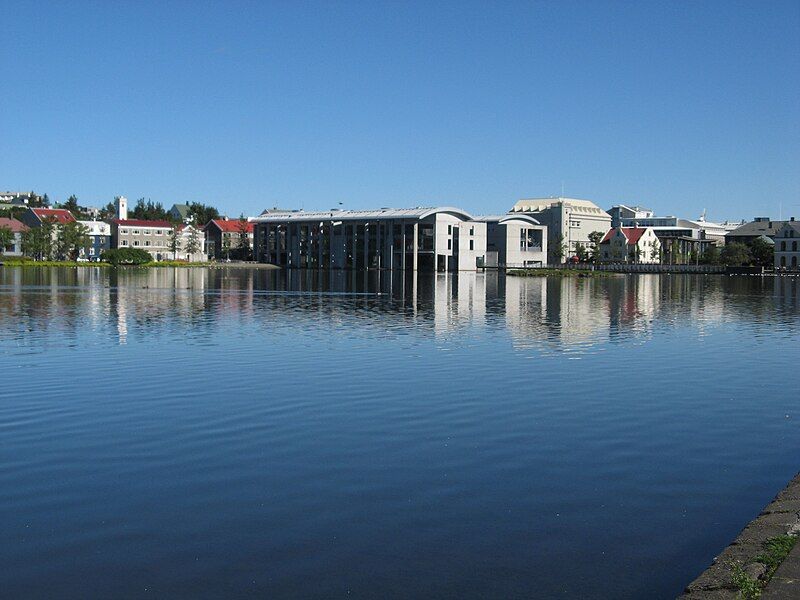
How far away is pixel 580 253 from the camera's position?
18175 cm

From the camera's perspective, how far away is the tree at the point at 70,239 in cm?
14238

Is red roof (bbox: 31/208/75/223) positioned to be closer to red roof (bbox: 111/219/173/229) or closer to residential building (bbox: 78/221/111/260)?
residential building (bbox: 78/221/111/260)

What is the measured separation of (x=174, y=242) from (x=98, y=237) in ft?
50.1

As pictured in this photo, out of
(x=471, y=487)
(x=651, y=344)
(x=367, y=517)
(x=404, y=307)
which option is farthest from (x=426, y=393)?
(x=404, y=307)

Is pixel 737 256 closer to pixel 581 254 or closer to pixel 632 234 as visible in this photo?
pixel 632 234

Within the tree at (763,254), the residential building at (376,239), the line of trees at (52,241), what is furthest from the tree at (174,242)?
the tree at (763,254)

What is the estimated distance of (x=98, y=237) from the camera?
164375 millimetres

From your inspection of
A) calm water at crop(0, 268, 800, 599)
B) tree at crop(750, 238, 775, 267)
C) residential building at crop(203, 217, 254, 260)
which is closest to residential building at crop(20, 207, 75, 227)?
residential building at crop(203, 217, 254, 260)

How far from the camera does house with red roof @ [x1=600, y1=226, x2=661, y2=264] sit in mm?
182500

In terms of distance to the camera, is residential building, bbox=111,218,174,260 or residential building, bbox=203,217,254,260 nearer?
residential building, bbox=111,218,174,260

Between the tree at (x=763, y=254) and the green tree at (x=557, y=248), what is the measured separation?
37.6 m

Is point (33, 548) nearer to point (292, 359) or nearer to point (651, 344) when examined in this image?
point (292, 359)

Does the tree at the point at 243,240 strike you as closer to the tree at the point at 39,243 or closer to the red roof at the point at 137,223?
the red roof at the point at 137,223

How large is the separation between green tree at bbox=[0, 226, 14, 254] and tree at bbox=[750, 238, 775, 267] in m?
138
